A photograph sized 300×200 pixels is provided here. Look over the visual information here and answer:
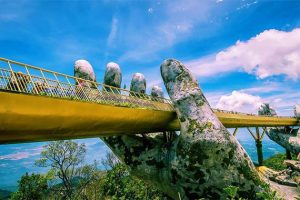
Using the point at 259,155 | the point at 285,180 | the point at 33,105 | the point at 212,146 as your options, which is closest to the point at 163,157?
the point at 212,146

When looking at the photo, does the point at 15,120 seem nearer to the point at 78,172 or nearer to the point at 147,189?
the point at 147,189

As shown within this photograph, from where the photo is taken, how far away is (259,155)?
3316 centimetres

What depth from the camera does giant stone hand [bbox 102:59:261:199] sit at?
9.56 m

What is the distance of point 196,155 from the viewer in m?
9.65

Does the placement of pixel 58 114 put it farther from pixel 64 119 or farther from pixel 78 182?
pixel 78 182

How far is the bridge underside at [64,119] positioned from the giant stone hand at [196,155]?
1.07 metres

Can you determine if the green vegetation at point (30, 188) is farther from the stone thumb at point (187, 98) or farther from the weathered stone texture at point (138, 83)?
the stone thumb at point (187, 98)

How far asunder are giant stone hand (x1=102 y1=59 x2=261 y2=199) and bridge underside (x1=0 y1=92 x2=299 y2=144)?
3.52 feet

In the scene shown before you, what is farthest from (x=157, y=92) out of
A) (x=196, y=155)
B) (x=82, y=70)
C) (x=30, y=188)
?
(x=30, y=188)

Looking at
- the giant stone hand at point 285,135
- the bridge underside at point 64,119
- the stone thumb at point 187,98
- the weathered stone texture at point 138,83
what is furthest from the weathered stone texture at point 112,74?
the giant stone hand at point 285,135

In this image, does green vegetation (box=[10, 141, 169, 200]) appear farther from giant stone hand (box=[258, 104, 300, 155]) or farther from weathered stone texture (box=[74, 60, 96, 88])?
giant stone hand (box=[258, 104, 300, 155])

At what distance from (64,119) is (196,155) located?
4789 mm

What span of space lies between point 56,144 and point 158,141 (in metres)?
26.5

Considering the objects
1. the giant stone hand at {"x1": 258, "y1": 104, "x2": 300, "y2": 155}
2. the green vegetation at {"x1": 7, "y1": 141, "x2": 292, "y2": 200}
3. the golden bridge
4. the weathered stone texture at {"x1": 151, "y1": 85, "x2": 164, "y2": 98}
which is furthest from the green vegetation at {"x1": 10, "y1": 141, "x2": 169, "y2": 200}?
the giant stone hand at {"x1": 258, "y1": 104, "x2": 300, "y2": 155}
